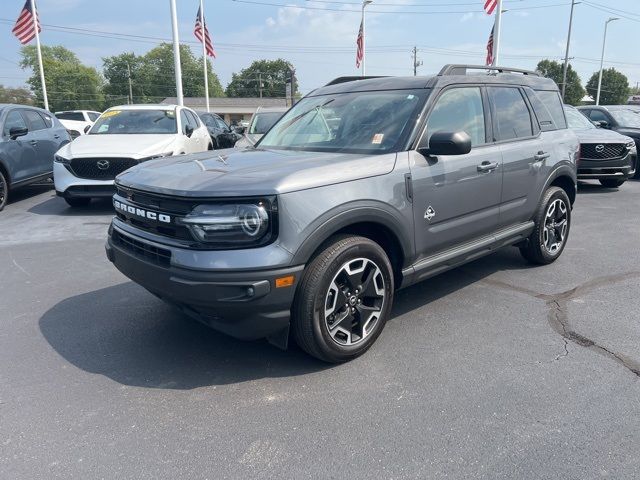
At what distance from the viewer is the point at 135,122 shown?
9.13 m

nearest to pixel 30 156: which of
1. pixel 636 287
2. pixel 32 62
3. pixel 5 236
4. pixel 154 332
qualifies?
pixel 5 236

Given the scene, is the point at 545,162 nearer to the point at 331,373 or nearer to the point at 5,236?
the point at 331,373

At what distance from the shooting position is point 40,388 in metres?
3.02

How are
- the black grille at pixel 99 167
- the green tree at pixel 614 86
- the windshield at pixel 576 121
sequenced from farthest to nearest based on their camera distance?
the green tree at pixel 614 86
the windshield at pixel 576 121
the black grille at pixel 99 167

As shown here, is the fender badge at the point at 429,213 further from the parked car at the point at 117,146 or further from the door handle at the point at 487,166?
the parked car at the point at 117,146

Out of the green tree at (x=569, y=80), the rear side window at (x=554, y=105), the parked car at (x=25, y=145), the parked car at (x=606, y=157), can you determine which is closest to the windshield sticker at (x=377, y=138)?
the rear side window at (x=554, y=105)

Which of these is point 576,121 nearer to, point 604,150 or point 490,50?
point 604,150

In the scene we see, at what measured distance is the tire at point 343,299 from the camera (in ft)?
9.77

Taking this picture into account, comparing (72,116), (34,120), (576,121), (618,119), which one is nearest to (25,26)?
(72,116)

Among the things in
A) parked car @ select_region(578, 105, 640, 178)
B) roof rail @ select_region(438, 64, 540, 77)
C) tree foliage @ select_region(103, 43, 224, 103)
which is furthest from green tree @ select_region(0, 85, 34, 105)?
roof rail @ select_region(438, 64, 540, 77)

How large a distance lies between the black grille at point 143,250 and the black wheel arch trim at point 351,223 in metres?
0.79

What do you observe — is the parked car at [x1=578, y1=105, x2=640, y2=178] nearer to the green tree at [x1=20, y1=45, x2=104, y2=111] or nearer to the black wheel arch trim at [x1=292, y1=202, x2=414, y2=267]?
the black wheel arch trim at [x1=292, y1=202, x2=414, y2=267]

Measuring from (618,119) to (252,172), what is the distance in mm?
12902

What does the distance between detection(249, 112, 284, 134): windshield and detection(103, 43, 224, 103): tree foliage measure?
98390 millimetres
